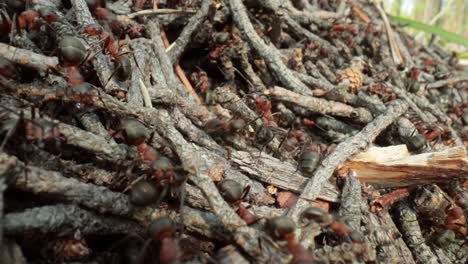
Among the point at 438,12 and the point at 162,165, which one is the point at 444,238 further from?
the point at 438,12

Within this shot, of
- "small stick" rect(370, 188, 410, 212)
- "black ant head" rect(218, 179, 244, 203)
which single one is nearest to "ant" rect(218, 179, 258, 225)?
"black ant head" rect(218, 179, 244, 203)

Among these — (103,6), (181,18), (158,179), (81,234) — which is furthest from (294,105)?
(81,234)

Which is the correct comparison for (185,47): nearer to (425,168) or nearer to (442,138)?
(425,168)

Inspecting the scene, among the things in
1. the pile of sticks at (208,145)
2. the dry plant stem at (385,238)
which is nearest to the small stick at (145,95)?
the pile of sticks at (208,145)

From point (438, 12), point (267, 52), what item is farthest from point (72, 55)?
point (438, 12)

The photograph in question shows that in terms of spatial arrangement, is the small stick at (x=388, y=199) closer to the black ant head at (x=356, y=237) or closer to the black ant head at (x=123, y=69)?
the black ant head at (x=356, y=237)
